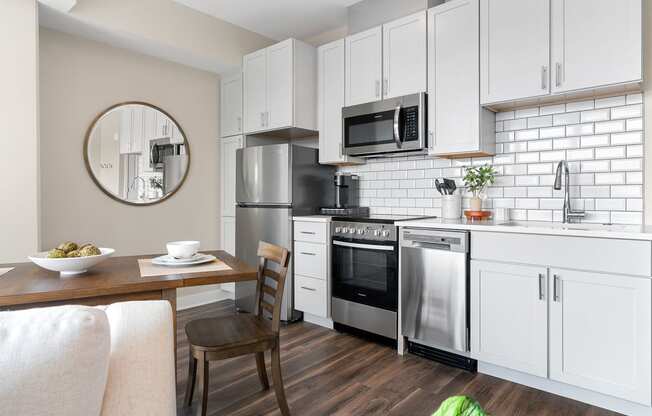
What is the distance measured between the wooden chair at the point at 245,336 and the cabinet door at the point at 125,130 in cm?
223

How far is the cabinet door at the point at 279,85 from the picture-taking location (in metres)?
3.69

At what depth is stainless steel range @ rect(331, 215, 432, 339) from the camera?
2951mm

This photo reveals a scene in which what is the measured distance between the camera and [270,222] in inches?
146

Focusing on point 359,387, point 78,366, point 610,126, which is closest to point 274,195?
point 359,387

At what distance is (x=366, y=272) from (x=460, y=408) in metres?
2.71

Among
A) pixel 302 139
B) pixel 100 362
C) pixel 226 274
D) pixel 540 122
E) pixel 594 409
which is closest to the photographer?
pixel 100 362

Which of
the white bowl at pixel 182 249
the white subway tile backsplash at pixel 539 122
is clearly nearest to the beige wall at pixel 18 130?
the white bowl at pixel 182 249

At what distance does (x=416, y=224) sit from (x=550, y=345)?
106 centimetres

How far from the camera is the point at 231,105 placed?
4.32 meters

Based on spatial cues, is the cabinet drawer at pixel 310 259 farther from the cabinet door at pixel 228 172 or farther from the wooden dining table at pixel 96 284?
the wooden dining table at pixel 96 284

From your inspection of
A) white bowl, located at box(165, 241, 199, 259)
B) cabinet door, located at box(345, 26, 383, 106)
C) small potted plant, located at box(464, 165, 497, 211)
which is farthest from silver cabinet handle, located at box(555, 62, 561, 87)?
white bowl, located at box(165, 241, 199, 259)

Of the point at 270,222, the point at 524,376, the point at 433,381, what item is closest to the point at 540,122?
the point at 524,376

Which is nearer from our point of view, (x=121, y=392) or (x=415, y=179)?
(x=121, y=392)

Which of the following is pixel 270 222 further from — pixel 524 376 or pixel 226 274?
pixel 524 376
